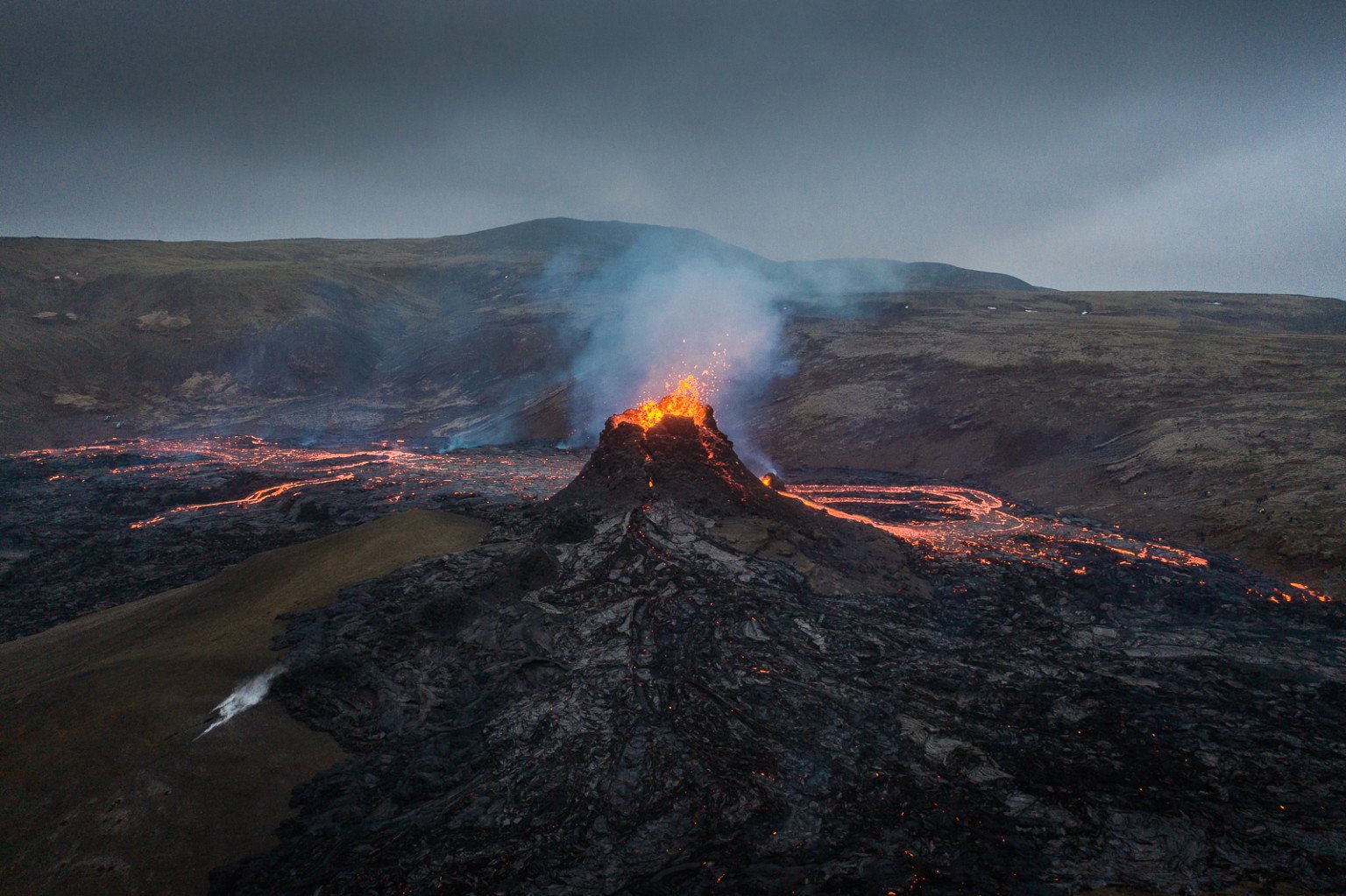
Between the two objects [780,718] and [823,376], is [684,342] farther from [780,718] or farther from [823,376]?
[780,718]

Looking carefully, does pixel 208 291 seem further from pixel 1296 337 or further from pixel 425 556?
pixel 1296 337

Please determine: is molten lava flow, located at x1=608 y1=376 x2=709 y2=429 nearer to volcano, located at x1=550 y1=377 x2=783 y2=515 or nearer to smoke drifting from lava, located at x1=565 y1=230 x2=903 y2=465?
volcano, located at x1=550 y1=377 x2=783 y2=515

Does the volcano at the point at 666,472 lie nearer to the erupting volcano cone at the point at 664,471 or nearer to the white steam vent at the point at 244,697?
the erupting volcano cone at the point at 664,471

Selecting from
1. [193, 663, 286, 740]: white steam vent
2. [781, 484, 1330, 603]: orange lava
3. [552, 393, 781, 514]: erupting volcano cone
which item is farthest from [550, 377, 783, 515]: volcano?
[193, 663, 286, 740]: white steam vent

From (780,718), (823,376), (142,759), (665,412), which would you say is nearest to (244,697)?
(142,759)

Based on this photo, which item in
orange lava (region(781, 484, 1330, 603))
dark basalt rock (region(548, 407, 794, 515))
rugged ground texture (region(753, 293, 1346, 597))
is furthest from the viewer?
rugged ground texture (region(753, 293, 1346, 597))
